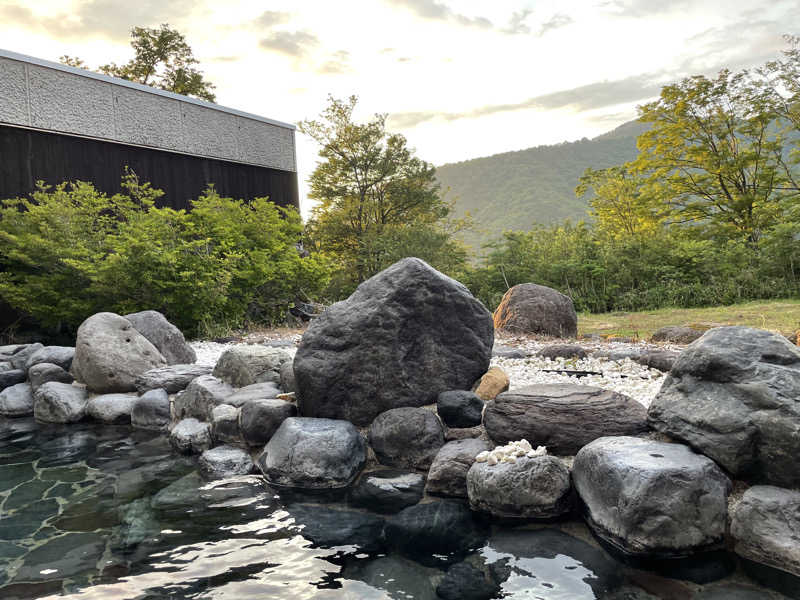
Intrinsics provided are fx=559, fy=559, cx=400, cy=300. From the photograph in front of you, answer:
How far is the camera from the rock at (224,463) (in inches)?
170

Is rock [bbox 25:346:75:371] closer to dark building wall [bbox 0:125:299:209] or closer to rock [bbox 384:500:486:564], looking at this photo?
dark building wall [bbox 0:125:299:209]

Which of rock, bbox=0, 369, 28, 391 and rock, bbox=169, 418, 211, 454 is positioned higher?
rock, bbox=0, 369, 28, 391

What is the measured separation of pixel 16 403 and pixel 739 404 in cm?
723

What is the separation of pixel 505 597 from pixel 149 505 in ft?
8.11

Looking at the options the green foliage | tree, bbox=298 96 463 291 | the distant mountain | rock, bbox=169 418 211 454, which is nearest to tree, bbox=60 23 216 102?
tree, bbox=298 96 463 291

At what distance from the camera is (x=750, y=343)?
135 inches

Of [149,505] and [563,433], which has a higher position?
[563,433]

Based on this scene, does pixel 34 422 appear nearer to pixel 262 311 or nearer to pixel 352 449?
pixel 352 449

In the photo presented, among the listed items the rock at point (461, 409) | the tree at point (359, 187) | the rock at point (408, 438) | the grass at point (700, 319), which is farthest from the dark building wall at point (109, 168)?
the rock at point (461, 409)

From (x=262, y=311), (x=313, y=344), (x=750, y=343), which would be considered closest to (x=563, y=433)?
(x=750, y=343)

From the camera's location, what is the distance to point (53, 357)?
280 inches

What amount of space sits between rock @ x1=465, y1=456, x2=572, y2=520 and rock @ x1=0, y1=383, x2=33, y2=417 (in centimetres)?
572

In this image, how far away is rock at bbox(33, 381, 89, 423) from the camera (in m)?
6.08

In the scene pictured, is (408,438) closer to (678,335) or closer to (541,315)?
(678,335)
